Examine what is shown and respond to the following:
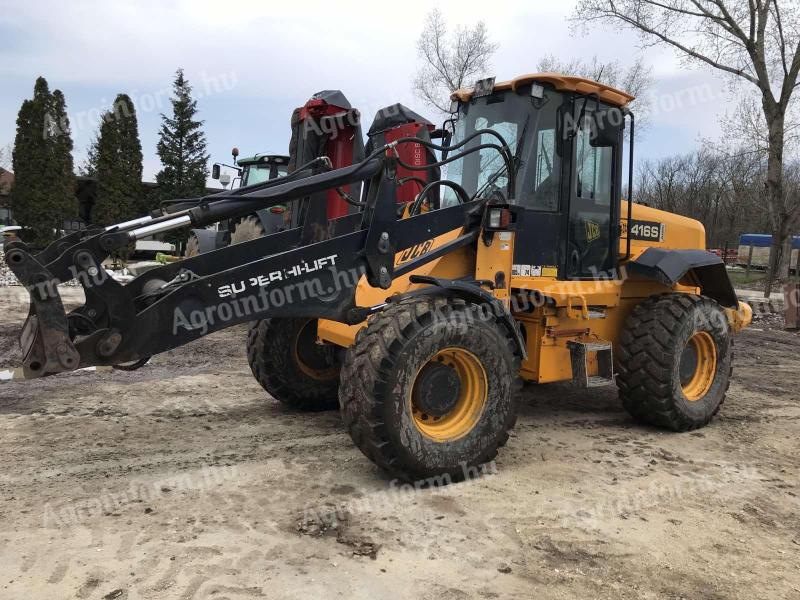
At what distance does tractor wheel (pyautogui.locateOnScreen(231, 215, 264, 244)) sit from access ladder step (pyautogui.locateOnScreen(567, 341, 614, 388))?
578 cm

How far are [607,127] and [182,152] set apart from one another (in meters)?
29.7

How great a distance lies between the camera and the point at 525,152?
15.9 ft

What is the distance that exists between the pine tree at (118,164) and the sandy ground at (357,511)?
81.9ft

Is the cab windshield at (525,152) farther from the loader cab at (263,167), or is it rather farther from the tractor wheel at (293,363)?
the loader cab at (263,167)

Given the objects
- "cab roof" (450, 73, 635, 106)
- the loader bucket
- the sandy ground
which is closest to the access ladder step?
the sandy ground

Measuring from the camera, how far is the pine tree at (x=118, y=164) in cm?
2819

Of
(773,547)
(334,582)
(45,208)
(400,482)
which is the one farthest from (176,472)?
(45,208)

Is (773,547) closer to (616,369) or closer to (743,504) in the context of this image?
(743,504)

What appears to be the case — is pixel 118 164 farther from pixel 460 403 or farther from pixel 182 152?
pixel 460 403

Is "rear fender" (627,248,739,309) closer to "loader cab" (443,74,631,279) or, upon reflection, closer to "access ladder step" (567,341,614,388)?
"loader cab" (443,74,631,279)

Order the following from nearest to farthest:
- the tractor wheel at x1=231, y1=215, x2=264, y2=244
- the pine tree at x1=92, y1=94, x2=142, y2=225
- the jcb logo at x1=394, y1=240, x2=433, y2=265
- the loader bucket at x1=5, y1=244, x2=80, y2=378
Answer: the loader bucket at x1=5, y1=244, x2=80, y2=378 < the jcb logo at x1=394, y1=240, x2=433, y2=265 < the tractor wheel at x1=231, y1=215, x2=264, y2=244 < the pine tree at x1=92, y1=94, x2=142, y2=225

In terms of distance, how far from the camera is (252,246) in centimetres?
455

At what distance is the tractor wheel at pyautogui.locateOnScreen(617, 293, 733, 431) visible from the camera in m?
5.11

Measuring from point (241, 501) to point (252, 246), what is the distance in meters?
1.76
